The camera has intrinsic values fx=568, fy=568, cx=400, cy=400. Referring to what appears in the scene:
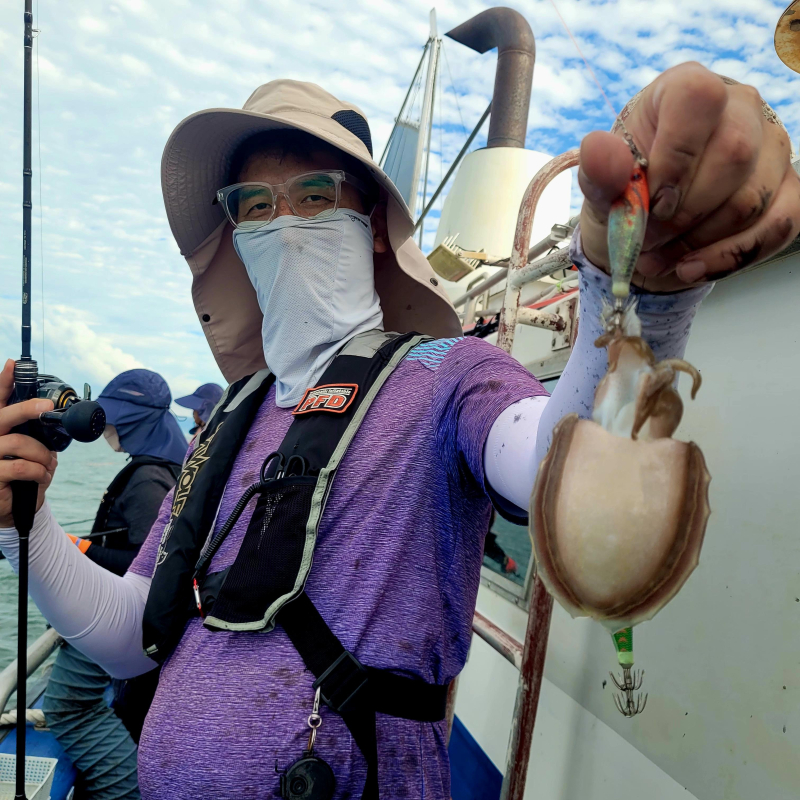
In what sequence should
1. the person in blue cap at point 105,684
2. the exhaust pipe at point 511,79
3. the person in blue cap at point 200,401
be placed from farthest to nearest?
1. the exhaust pipe at point 511,79
2. the person in blue cap at point 200,401
3. the person in blue cap at point 105,684

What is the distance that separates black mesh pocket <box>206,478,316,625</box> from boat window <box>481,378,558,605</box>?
2088 millimetres

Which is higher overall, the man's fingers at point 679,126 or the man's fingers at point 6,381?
the man's fingers at point 679,126

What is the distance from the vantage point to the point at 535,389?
1.20m

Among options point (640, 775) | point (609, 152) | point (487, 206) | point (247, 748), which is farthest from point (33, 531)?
point (487, 206)

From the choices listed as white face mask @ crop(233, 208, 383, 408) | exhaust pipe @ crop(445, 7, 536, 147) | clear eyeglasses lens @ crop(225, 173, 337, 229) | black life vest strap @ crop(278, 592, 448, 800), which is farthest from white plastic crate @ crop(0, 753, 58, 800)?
exhaust pipe @ crop(445, 7, 536, 147)

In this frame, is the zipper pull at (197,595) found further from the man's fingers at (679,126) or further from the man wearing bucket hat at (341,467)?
the man's fingers at (679,126)

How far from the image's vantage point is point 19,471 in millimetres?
1708

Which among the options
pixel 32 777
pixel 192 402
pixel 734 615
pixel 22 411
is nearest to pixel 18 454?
pixel 22 411

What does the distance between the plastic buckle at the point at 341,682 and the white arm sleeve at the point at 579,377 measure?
55 cm

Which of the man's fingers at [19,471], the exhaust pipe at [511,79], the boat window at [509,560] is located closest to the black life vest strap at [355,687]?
the man's fingers at [19,471]

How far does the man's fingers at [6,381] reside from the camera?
186 centimetres

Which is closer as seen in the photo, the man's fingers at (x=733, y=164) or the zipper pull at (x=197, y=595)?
the man's fingers at (x=733, y=164)

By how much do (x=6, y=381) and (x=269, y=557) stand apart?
115 cm

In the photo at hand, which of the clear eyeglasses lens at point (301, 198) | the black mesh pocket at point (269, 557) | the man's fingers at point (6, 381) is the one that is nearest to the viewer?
the black mesh pocket at point (269, 557)
